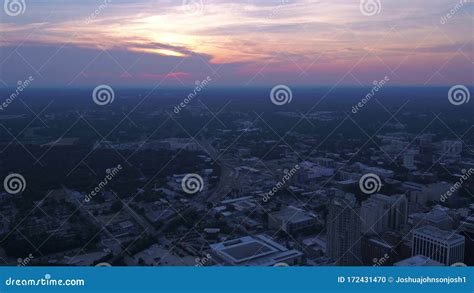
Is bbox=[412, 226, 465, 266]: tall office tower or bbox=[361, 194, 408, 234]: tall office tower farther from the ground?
bbox=[361, 194, 408, 234]: tall office tower

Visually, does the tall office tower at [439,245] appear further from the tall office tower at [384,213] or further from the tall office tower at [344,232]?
the tall office tower at [344,232]

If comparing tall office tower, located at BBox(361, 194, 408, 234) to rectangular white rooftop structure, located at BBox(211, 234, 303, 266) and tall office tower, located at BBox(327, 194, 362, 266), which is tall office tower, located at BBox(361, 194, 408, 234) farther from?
rectangular white rooftop structure, located at BBox(211, 234, 303, 266)

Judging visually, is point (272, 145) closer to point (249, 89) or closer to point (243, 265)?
point (249, 89)

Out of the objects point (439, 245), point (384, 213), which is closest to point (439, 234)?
point (439, 245)

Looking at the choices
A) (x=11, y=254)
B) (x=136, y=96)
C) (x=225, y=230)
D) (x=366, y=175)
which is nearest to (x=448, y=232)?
(x=366, y=175)

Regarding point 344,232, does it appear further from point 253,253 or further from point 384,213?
point 253,253

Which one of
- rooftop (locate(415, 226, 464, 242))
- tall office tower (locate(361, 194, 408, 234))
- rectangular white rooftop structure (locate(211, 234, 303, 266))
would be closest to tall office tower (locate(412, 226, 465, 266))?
rooftop (locate(415, 226, 464, 242))
